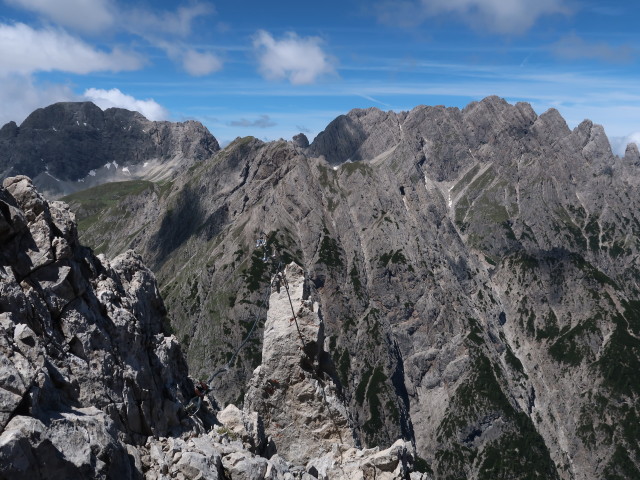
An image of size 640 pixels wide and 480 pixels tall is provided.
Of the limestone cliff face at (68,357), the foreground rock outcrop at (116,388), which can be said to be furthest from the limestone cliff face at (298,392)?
the limestone cliff face at (68,357)

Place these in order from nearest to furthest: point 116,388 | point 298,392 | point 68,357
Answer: point 68,357 → point 116,388 → point 298,392

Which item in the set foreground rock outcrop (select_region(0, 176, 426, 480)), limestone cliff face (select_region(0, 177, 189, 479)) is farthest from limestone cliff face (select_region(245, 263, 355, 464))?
limestone cliff face (select_region(0, 177, 189, 479))

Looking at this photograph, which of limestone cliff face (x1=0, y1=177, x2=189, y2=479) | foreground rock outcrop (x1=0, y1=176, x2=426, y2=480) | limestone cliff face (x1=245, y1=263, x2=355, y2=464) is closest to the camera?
limestone cliff face (x1=0, y1=177, x2=189, y2=479)

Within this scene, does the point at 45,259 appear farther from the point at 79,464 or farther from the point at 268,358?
the point at 268,358

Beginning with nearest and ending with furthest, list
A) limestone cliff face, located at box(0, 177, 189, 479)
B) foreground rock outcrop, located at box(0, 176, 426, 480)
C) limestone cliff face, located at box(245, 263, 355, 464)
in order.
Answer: limestone cliff face, located at box(0, 177, 189, 479) → foreground rock outcrop, located at box(0, 176, 426, 480) → limestone cliff face, located at box(245, 263, 355, 464)

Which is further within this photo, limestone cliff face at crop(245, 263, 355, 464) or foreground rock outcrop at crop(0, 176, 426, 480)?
limestone cliff face at crop(245, 263, 355, 464)

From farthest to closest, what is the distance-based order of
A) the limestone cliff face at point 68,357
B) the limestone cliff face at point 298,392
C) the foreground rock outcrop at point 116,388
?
1. the limestone cliff face at point 298,392
2. the foreground rock outcrop at point 116,388
3. the limestone cliff face at point 68,357

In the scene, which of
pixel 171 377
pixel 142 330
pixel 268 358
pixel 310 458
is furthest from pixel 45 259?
pixel 310 458

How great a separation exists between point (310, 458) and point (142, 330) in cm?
1530

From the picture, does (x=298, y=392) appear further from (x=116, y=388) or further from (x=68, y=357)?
(x=68, y=357)

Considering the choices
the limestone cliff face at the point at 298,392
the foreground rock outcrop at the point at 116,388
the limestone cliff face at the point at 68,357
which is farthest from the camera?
the limestone cliff face at the point at 298,392

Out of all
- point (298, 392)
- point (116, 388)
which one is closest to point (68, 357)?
point (116, 388)

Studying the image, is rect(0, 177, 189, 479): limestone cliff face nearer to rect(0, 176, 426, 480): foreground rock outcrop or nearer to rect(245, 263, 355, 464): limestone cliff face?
rect(0, 176, 426, 480): foreground rock outcrop

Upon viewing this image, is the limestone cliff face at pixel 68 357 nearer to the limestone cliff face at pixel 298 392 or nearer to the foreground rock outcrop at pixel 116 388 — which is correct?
the foreground rock outcrop at pixel 116 388
